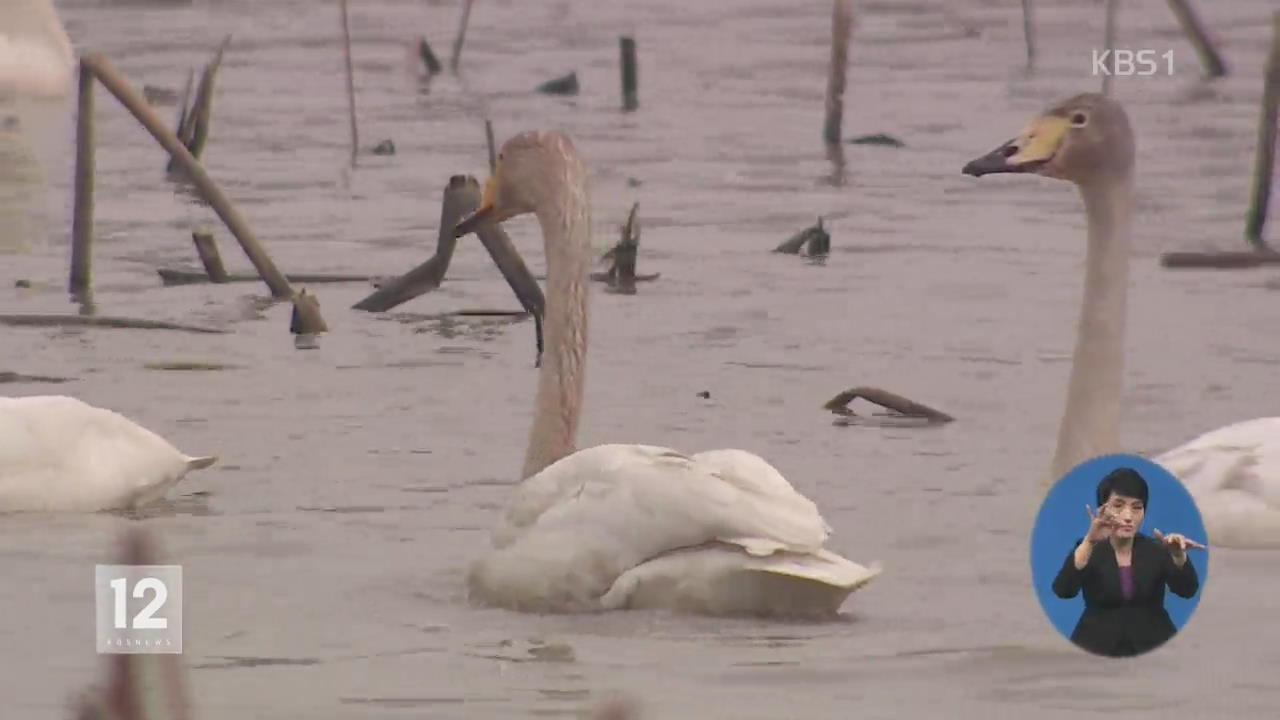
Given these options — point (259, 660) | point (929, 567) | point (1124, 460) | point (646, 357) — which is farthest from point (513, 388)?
point (1124, 460)

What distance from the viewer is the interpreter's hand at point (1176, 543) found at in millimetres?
6969

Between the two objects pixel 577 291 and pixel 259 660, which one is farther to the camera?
pixel 577 291

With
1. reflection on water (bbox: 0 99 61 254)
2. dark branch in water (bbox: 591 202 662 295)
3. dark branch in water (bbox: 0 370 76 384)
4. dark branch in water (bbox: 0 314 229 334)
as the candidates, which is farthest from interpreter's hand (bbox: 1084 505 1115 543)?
reflection on water (bbox: 0 99 61 254)

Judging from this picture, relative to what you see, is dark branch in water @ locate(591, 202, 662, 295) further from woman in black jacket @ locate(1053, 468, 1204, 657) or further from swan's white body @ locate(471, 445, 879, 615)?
woman in black jacket @ locate(1053, 468, 1204, 657)

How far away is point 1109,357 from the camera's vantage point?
32.7 feet

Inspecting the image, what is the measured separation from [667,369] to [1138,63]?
12.3 meters

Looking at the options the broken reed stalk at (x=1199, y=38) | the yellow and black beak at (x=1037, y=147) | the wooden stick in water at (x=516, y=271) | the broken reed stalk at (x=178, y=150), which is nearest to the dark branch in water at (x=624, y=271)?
the wooden stick in water at (x=516, y=271)

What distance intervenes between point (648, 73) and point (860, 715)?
57.3 ft

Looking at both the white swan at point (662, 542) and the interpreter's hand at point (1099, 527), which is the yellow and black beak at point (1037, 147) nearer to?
the white swan at point (662, 542)

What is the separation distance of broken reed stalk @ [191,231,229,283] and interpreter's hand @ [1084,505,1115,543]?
7907 millimetres

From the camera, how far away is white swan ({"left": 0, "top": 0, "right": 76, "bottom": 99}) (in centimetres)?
2295

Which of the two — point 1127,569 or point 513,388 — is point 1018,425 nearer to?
point 513,388

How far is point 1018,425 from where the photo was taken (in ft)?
38.0

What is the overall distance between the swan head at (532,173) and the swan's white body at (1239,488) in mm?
1903
